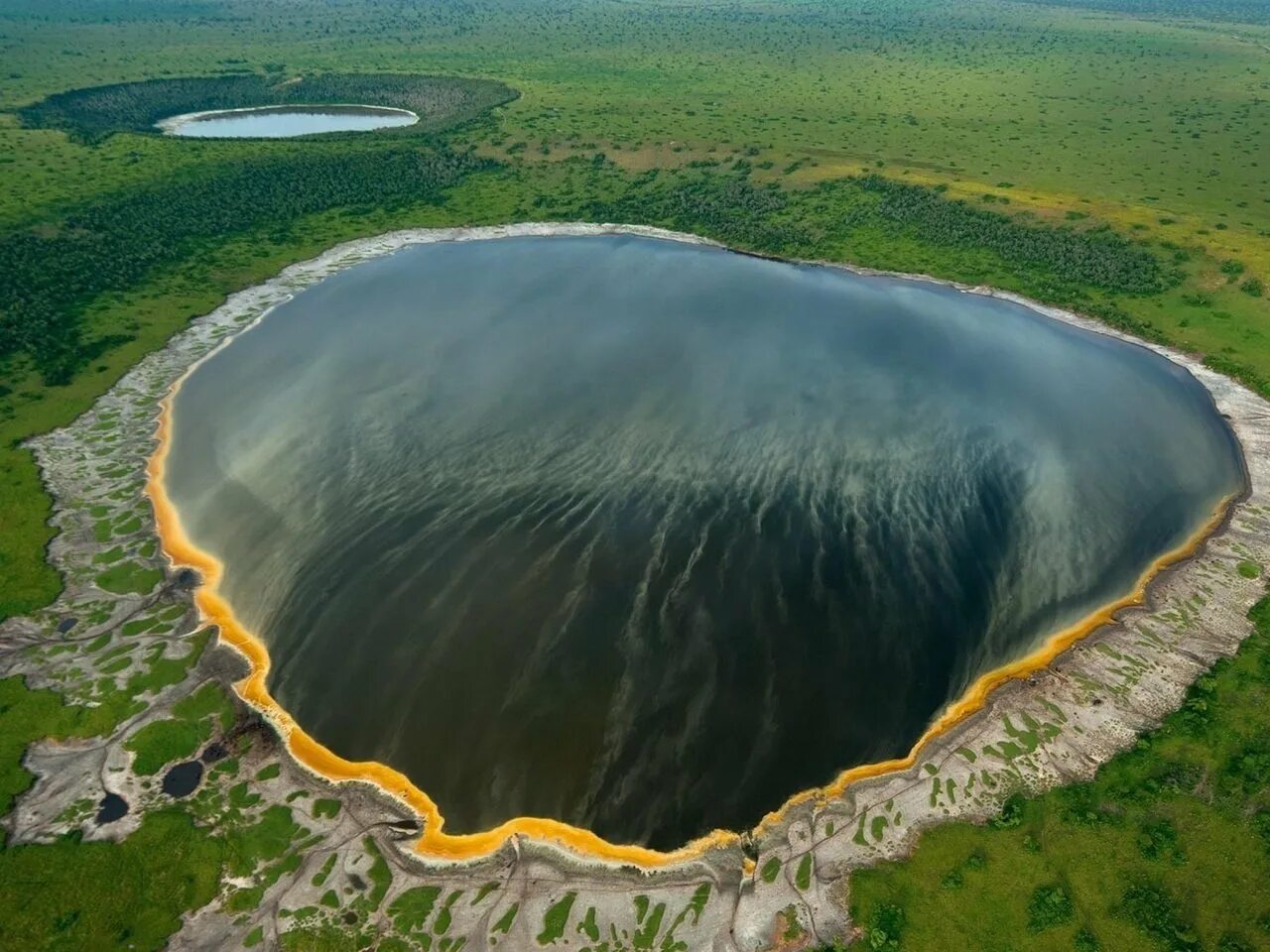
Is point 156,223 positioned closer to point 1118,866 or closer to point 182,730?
point 182,730

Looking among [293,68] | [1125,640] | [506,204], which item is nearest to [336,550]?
[1125,640]

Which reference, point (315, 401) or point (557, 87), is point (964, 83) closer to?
point (557, 87)

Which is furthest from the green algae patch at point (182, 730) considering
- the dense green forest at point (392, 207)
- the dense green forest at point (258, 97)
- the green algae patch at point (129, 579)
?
the dense green forest at point (258, 97)

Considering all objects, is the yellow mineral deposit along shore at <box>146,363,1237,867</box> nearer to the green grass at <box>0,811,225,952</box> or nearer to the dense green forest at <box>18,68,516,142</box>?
the green grass at <box>0,811,225,952</box>

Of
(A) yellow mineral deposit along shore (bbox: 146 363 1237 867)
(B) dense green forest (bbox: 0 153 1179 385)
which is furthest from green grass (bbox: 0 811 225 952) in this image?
(B) dense green forest (bbox: 0 153 1179 385)

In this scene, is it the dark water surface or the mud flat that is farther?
the dark water surface

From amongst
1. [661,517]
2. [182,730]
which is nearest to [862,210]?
[661,517]
